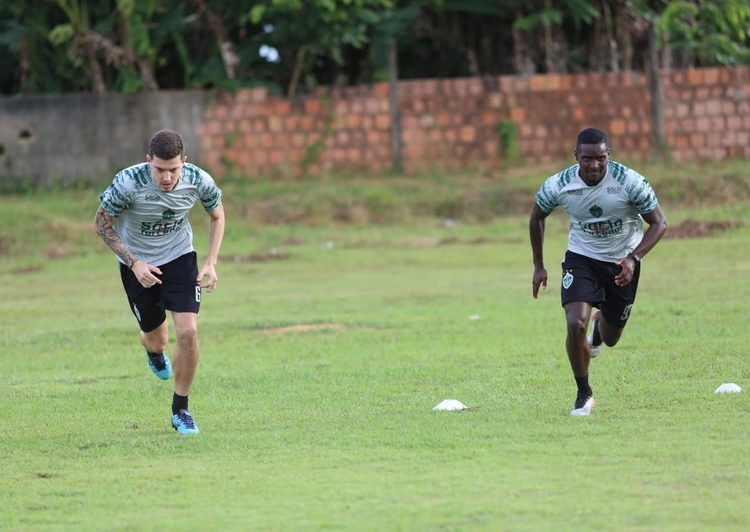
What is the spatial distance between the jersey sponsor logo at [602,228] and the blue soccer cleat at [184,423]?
2.99 meters

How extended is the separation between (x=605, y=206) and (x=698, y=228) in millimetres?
12982

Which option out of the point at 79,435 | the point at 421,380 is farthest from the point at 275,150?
the point at 79,435

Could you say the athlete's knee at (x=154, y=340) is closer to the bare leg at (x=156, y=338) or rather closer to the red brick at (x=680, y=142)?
the bare leg at (x=156, y=338)

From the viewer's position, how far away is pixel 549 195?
8.52 metres

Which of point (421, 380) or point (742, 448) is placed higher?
point (742, 448)

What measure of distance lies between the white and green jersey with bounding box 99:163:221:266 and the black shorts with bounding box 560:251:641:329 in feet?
8.09

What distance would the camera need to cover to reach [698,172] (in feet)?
78.1

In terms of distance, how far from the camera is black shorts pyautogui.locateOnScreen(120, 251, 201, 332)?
826 centimetres

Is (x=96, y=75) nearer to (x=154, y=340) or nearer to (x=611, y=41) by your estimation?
(x=611, y=41)

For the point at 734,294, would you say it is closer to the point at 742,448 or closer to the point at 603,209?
the point at 603,209

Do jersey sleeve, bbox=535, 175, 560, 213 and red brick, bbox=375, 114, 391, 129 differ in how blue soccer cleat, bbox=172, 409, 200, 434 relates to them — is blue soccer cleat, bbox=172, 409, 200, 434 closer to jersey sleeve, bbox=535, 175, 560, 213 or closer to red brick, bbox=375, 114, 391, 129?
jersey sleeve, bbox=535, 175, 560, 213

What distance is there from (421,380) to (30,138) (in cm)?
1688

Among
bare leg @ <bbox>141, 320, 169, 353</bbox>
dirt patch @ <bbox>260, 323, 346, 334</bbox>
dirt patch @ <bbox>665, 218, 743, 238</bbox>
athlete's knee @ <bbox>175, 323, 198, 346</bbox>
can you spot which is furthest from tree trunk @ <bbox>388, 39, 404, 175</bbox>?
athlete's knee @ <bbox>175, 323, 198, 346</bbox>

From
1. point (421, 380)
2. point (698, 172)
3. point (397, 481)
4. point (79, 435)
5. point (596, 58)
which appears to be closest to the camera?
point (397, 481)
